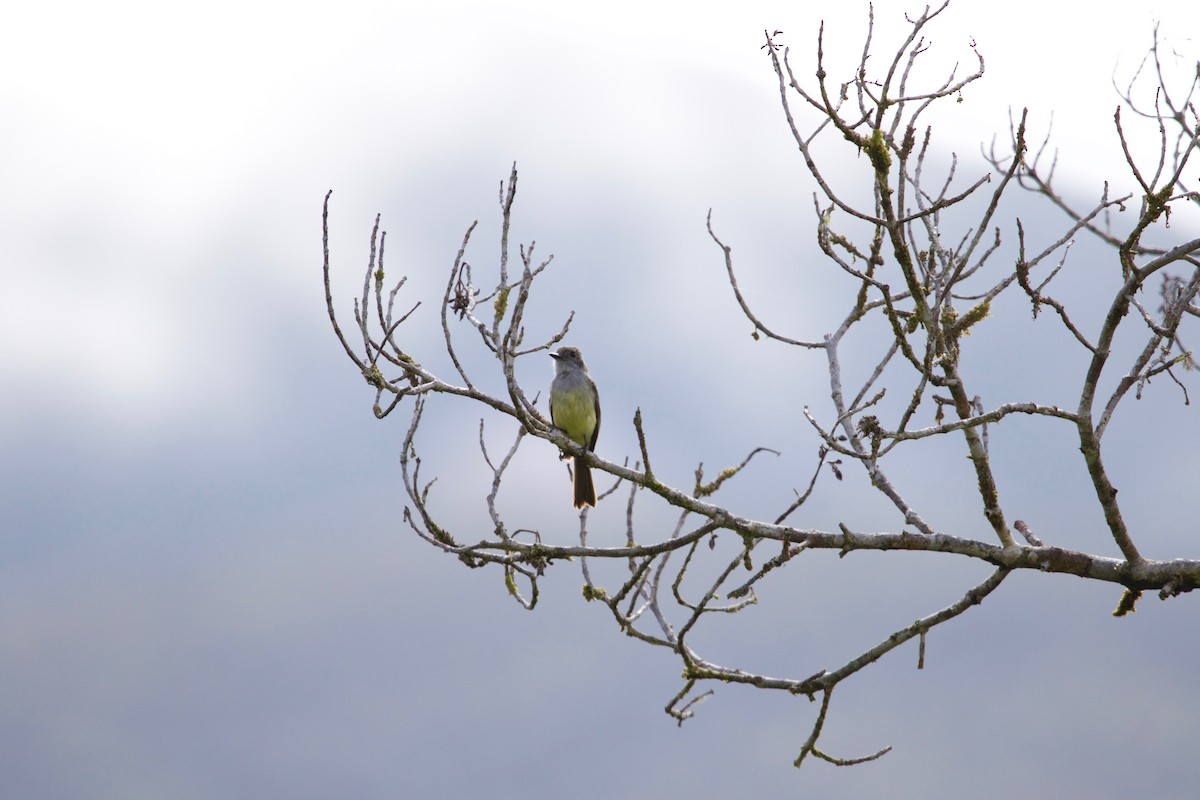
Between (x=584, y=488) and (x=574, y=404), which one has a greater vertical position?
(x=574, y=404)

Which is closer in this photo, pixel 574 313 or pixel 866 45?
pixel 866 45

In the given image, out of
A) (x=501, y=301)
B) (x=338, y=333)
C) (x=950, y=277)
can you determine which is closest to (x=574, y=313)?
(x=501, y=301)

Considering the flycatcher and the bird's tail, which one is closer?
the bird's tail

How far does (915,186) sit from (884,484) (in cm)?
171

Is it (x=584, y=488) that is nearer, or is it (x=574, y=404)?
(x=584, y=488)

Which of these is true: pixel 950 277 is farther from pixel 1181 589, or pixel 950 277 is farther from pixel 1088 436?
pixel 1181 589

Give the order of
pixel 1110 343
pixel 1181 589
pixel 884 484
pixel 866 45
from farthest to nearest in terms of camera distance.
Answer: pixel 884 484, pixel 1181 589, pixel 1110 343, pixel 866 45

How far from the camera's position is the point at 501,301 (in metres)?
5.43

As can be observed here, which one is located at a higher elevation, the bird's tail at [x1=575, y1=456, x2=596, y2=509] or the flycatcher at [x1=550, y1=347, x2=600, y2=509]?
the flycatcher at [x1=550, y1=347, x2=600, y2=509]

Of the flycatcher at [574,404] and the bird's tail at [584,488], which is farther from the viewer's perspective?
the flycatcher at [574,404]

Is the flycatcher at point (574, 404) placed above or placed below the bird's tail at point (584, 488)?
above

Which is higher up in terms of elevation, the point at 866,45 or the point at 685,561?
the point at 866,45

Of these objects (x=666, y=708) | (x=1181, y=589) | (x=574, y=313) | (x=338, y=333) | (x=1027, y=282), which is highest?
(x=574, y=313)

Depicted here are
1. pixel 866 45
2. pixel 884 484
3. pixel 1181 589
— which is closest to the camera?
pixel 866 45
